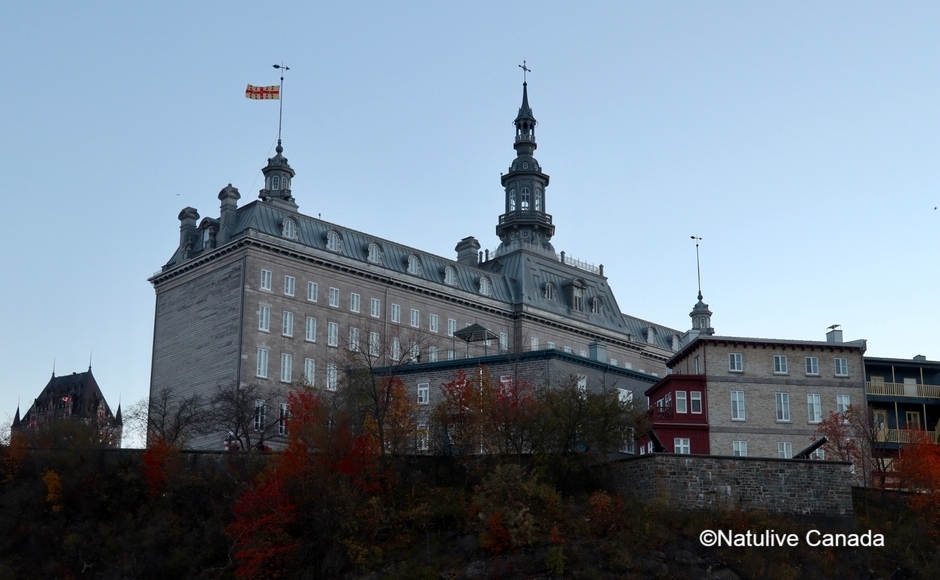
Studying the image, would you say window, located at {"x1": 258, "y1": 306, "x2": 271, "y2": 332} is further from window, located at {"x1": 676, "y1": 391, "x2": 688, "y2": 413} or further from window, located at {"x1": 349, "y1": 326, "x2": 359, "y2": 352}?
window, located at {"x1": 676, "y1": 391, "x2": 688, "y2": 413}

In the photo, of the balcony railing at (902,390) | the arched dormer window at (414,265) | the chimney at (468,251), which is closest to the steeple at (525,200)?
the chimney at (468,251)

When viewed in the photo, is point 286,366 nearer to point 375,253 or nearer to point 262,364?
point 262,364

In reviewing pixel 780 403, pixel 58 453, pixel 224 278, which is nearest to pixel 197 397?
pixel 224 278

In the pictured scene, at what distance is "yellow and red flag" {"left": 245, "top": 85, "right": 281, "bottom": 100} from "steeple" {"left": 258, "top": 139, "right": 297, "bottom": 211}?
613 cm

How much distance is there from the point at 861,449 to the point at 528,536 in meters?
23.3

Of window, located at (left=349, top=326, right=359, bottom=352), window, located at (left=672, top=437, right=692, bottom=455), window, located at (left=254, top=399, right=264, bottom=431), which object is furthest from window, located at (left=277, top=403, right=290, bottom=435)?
window, located at (left=672, top=437, right=692, bottom=455)

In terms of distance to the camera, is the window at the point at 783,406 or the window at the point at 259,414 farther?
the window at the point at 259,414

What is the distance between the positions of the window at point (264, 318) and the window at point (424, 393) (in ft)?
56.3

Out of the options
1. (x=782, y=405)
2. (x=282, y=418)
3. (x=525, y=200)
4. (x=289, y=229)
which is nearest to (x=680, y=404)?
(x=782, y=405)

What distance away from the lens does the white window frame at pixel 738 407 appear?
72.8m

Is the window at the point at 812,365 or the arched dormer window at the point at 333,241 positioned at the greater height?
the arched dormer window at the point at 333,241

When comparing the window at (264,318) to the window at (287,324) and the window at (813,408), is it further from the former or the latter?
the window at (813,408)

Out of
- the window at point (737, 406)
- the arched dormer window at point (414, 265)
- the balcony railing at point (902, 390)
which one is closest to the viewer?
the window at point (737, 406)

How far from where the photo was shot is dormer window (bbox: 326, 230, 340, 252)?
98875 millimetres
